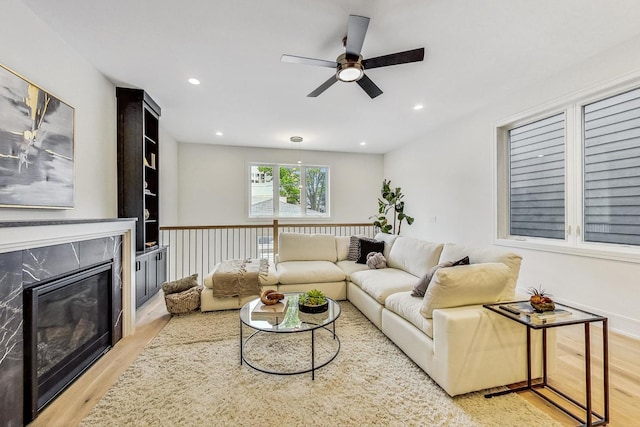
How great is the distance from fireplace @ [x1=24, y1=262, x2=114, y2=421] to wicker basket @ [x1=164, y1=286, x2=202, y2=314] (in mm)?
697

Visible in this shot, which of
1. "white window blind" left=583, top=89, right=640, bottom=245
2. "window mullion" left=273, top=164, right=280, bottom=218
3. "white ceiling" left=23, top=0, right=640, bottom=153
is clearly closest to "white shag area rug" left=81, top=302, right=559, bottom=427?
"white window blind" left=583, top=89, right=640, bottom=245

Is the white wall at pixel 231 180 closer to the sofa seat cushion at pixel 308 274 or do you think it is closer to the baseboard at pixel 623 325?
the sofa seat cushion at pixel 308 274

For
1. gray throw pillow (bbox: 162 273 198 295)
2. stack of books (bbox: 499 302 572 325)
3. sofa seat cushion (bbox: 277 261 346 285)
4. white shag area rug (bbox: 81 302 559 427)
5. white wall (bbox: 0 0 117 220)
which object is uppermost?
white wall (bbox: 0 0 117 220)

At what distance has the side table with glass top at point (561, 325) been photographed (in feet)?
4.82

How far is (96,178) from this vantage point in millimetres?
2848

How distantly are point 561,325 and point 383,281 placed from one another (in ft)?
5.32

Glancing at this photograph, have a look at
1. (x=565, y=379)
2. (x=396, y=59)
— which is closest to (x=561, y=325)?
(x=565, y=379)

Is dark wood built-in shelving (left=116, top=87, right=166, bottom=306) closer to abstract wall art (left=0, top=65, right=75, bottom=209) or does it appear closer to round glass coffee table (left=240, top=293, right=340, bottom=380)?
abstract wall art (left=0, top=65, right=75, bottom=209)

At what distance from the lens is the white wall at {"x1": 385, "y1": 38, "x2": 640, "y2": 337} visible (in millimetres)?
2586

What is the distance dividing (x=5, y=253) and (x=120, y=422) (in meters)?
1.14

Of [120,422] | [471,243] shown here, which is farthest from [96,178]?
[471,243]

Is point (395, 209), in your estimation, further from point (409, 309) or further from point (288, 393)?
point (288, 393)

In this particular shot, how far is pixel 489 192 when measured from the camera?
389 centimetres

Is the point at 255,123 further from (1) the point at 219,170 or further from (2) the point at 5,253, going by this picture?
(2) the point at 5,253
